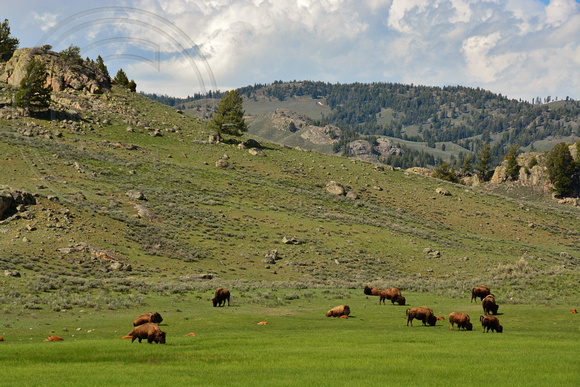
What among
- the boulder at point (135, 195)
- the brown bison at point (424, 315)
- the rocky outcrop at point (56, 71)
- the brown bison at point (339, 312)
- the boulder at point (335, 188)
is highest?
the rocky outcrop at point (56, 71)

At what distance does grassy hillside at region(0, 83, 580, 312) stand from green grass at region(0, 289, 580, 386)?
6.54m

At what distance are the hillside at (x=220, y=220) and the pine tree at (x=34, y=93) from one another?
2.60 metres

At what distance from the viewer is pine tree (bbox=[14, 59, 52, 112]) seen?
3226 inches

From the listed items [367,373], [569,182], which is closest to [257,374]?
[367,373]

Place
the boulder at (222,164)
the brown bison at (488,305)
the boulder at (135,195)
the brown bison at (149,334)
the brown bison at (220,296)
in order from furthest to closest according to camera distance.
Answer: the boulder at (222,164)
the boulder at (135,195)
the brown bison at (220,296)
the brown bison at (488,305)
the brown bison at (149,334)

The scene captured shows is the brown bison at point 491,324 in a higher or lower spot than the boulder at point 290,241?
lower

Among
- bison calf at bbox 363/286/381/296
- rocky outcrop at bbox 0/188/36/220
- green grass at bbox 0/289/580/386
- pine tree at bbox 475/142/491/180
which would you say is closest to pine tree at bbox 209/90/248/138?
rocky outcrop at bbox 0/188/36/220

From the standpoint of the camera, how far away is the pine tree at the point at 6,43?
10594cm

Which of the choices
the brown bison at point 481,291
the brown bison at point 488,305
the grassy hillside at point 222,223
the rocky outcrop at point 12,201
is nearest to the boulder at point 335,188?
the grassy hillside at point 222,223

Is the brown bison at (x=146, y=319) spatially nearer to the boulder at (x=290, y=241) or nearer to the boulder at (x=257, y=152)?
the boulder at (x=290, y=241)

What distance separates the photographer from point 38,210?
149 ft

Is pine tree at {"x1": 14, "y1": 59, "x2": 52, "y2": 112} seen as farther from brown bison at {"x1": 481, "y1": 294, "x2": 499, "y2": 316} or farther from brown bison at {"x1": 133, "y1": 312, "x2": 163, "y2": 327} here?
brown bison at {"x1": 481, "y1": 294, "x2": 499, "y2": 316}

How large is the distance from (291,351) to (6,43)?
119261 mm

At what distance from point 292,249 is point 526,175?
130m
